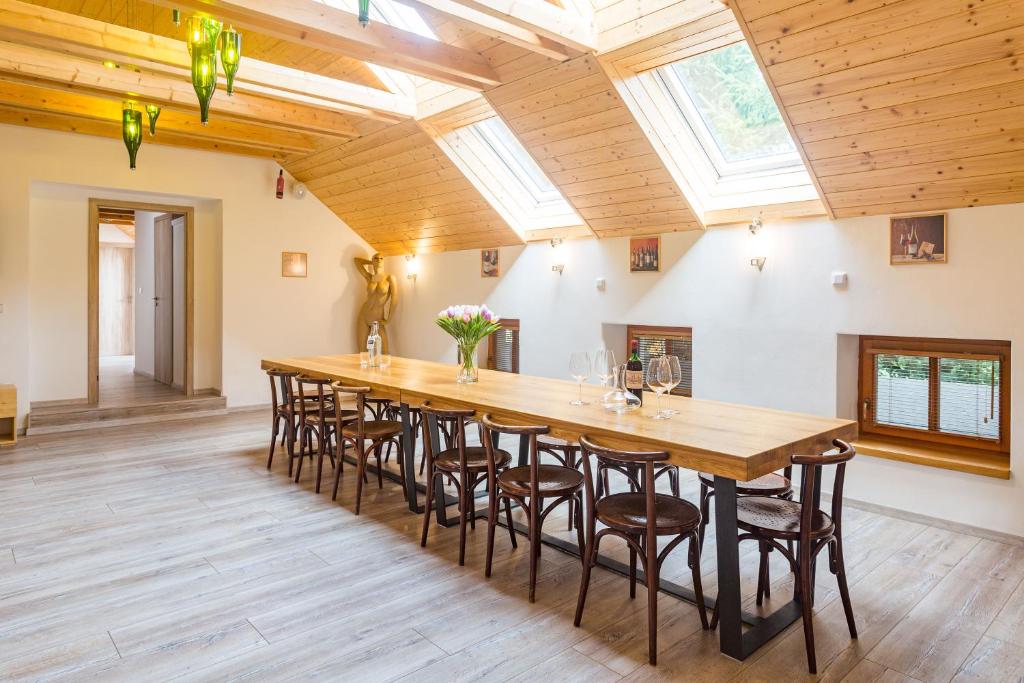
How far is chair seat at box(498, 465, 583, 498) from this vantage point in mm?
2793

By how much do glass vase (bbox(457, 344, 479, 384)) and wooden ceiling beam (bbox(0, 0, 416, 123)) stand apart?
8.10 feet

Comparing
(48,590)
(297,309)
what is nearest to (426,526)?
(48,590)

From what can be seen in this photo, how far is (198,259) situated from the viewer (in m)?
7.39

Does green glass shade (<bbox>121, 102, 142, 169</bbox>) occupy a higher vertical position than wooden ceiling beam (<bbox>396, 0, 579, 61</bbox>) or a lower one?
lower

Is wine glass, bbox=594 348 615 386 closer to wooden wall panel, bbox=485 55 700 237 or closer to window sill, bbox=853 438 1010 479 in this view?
wooden wall panel, bbox=485 55 700 237

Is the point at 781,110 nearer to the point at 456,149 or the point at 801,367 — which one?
the point at 801,367

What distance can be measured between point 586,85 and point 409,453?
102 inches

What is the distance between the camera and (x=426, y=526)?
332 centimetres

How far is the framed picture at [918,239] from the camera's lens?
3.76m

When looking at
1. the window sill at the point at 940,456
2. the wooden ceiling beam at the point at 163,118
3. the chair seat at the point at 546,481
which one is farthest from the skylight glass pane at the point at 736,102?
the wooden ceiling beam at the point at 163,118

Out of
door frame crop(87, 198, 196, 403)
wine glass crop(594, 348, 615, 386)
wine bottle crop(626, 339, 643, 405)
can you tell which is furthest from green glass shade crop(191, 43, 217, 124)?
door frame crop(87, 198, 196, 403)

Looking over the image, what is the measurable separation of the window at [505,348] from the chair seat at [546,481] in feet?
12.2

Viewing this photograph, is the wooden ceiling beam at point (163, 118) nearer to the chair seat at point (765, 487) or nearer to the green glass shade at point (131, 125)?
the green glass shade at point (131, 125)

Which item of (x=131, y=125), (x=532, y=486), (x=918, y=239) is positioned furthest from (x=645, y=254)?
(x=131, y=125)
